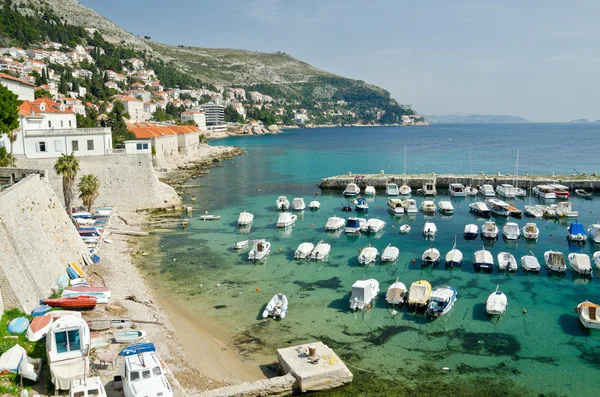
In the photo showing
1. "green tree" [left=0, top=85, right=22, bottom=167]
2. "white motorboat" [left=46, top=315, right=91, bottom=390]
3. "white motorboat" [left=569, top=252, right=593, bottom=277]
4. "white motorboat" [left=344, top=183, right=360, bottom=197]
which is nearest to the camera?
"white motorboat" [left=46, top=315, right=91, bottom=390]

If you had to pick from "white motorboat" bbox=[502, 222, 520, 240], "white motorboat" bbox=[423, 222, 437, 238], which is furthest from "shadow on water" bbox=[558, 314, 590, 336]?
"white motorboat" bbox=[423, 222, 437, 238]

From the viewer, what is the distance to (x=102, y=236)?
33188 millimetres

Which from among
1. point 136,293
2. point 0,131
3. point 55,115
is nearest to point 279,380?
point 136,293

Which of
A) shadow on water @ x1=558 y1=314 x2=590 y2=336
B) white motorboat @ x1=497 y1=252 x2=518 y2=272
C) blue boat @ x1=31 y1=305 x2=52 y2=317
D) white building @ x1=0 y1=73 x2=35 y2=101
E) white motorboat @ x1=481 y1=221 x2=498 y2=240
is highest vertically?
white building @ x1=0 y1=73 x2=35 y2=101

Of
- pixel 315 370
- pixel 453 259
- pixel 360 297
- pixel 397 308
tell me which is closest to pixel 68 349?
pixel 315 370

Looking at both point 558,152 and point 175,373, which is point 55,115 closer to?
point 175,373

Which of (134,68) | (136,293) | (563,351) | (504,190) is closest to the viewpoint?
(563,351)

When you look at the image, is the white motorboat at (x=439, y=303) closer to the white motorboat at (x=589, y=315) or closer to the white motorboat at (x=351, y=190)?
the white motorboat at (x=589, y=315)

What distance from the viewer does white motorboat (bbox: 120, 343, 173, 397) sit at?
14.4 metres

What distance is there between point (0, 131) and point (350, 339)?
2849cm

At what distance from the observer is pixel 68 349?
1620 cm

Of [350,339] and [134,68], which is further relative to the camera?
[134,68]

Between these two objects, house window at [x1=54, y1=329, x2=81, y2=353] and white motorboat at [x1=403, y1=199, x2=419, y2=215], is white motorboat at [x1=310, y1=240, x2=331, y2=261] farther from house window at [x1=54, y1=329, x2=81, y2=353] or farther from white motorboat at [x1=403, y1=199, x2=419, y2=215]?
house window at [x1=54, y1=329, x2=81, y2=353]

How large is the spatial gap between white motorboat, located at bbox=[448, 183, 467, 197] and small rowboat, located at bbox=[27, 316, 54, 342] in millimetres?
48705
